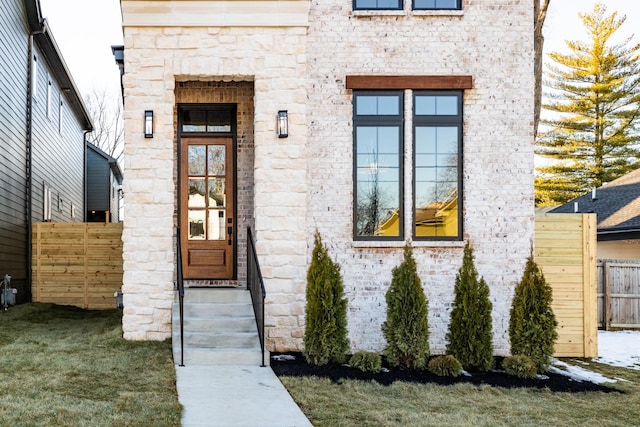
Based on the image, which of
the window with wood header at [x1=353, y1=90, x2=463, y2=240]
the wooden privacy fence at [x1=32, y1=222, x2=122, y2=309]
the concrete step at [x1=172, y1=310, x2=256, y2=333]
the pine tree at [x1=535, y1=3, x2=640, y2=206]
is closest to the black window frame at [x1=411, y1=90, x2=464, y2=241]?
the window with wood header at [x1=353, y1=90, x2=463, y2=240]

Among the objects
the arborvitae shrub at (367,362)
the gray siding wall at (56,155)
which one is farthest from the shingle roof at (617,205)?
the gray siding wall at (56,155)

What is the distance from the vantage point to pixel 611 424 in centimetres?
574

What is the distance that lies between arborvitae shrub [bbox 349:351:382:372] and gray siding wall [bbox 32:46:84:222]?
10.1m

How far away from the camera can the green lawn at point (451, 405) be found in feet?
18.1

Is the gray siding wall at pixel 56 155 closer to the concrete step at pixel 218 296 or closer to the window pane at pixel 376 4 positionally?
the concrete step at pixel 218 296

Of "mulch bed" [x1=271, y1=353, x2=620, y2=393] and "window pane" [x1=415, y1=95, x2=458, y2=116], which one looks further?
"window pane" [x1=415, y1=95, x2=458, y2=116]

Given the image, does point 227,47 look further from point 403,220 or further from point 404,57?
point 403,220

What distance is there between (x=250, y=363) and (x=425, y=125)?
3.71 meters

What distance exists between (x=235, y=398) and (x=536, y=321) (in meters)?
3.75

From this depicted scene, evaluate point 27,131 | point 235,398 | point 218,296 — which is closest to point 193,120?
point 218,296

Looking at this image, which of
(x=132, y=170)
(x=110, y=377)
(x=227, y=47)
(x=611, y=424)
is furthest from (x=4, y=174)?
(x=611, y=424)

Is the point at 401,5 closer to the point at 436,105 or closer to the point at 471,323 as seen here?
the point at 436,105

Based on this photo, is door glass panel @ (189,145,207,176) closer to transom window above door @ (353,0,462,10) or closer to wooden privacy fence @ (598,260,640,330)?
transom window above door @ (353,0,462,10)

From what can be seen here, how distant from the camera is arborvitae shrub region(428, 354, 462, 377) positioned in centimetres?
734
